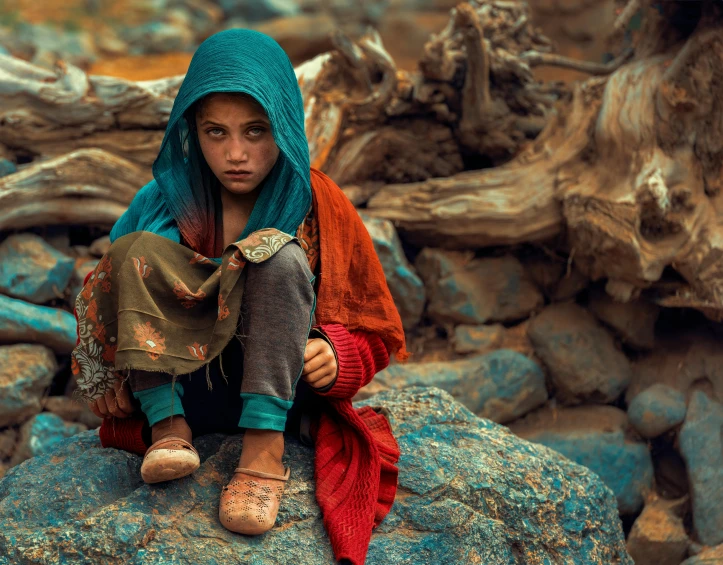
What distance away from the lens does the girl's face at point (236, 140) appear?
231cm

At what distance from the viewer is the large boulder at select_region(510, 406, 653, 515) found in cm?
466

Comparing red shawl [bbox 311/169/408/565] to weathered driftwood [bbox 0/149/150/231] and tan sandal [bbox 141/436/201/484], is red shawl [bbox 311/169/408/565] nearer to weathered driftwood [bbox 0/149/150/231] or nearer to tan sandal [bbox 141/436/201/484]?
tan sandal [bbox 141/436/201/484]

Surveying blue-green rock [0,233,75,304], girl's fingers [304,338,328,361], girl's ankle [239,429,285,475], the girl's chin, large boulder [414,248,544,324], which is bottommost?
large boulder [414,248,544,324]

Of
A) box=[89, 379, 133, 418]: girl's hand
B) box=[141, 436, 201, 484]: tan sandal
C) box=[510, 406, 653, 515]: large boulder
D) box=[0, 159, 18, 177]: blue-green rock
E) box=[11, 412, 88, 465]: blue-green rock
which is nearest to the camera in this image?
box=[141, 436, 201, 484]: tan sandal

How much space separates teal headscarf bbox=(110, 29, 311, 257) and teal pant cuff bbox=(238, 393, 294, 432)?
0.51 m

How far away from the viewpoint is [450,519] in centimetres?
256

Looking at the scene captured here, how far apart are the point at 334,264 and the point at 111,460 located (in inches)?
35.2

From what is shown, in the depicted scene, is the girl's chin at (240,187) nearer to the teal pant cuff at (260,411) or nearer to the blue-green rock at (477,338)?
the teal pant cuff at (260,411)

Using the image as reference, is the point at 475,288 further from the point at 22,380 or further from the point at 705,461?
the point at 22,380

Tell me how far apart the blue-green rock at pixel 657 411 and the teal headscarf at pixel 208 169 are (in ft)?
10.1

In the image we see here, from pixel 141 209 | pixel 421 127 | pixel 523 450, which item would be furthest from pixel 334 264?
pixel 421 127

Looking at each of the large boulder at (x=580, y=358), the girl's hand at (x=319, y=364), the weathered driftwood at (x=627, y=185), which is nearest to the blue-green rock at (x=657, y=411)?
the large boulder at (x=580, y=358)

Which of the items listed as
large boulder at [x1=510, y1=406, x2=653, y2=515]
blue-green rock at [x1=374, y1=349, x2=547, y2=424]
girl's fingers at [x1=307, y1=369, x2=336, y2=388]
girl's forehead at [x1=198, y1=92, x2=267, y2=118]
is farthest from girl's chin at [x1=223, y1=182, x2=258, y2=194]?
large boulder at [x1=510, y1=406, x2=653, y2=515]

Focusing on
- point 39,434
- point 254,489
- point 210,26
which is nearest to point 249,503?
point 254,489
